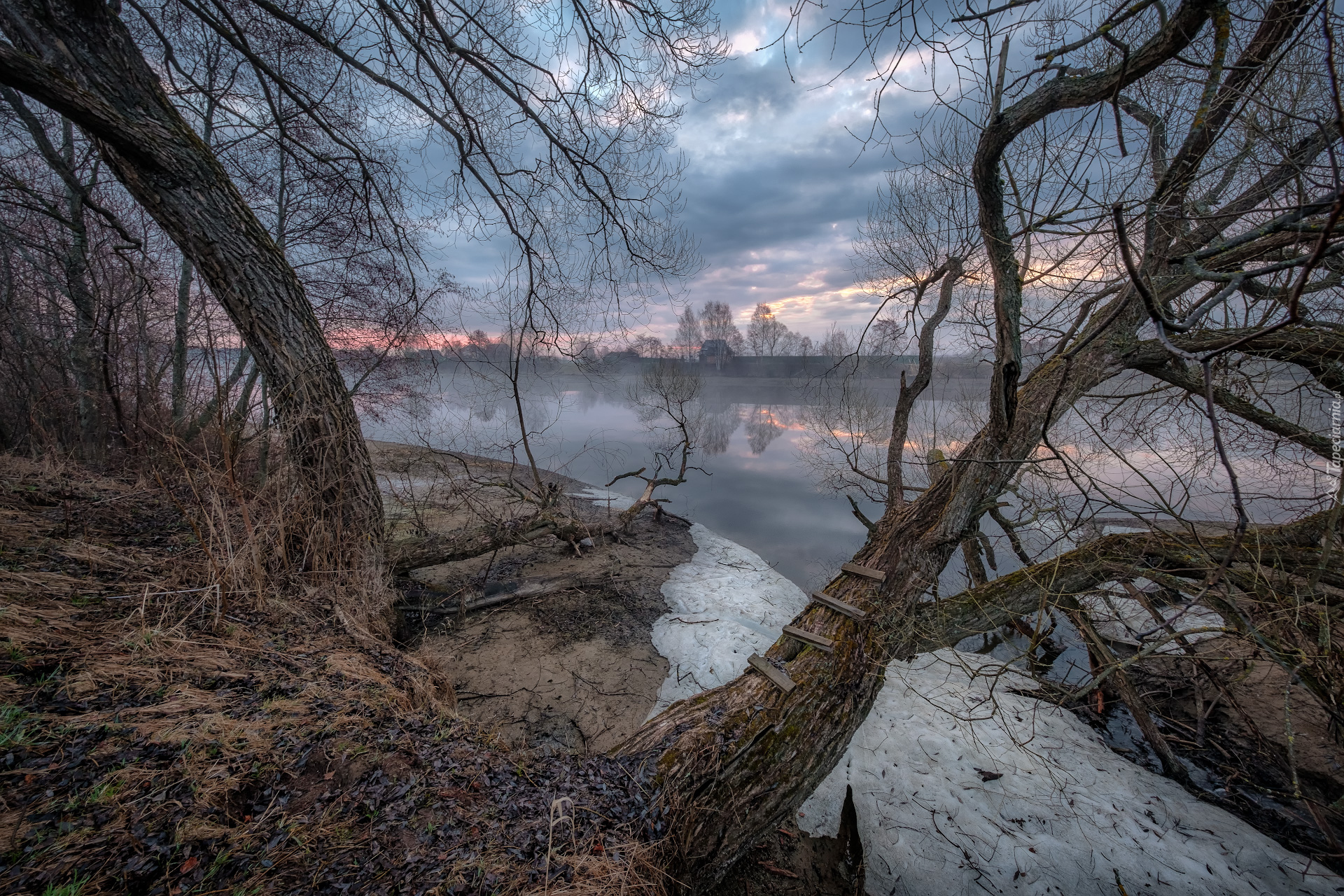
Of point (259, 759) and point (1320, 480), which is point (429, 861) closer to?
point (259, 759)

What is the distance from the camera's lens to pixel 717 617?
5.97 meters

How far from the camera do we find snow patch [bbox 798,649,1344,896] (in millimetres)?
3027

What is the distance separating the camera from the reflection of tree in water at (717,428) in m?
19.0

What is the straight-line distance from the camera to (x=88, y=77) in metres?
3.09

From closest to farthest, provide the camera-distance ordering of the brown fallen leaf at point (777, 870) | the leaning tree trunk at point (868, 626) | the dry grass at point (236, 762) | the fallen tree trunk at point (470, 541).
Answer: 1. the dry grass at point (236, 762)
2. the leaning tree trunk at point (868, 626)
3. the brown fallen leaf at point (777, 870)
4. the fallen tree trunk at point (470, 541)

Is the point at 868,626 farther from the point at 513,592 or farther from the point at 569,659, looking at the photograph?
the point at 513,592

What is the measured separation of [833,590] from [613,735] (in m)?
2.17

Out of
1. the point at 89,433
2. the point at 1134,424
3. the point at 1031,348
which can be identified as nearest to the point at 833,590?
the point at 1031,348

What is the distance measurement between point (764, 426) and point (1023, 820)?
20.3m

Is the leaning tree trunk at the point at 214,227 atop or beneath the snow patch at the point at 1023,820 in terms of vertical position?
atop

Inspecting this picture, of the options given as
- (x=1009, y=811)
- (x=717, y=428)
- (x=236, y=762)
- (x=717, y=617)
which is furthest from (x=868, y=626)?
(x=717, y=428)

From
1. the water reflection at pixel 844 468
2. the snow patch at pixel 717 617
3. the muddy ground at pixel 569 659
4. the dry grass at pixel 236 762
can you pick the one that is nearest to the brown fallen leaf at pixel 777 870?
the muddy ground at pixel 569 659

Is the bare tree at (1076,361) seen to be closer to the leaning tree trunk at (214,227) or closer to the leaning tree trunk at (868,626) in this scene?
the leaning tree trunk at (868,626)

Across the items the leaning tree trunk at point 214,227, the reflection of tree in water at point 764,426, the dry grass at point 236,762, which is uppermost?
the leaning tree trunk at point 214,227
